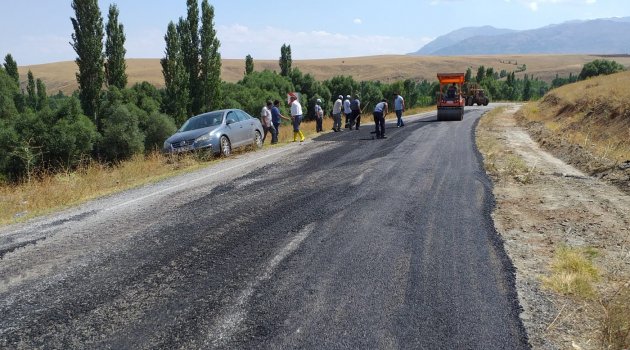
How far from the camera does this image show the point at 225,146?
1523 centimetres

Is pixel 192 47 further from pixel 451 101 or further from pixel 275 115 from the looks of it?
pixel 451 101

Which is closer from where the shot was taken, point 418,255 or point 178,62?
point 418,255

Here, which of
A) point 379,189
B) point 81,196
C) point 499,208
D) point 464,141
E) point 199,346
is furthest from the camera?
point 464,141

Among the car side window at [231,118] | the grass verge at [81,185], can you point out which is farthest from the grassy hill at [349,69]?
the grass verge at [81,185]

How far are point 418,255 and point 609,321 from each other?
2.06 metres

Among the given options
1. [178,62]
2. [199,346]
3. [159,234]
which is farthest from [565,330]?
[178,62]

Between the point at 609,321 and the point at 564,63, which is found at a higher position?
the point at 564,63

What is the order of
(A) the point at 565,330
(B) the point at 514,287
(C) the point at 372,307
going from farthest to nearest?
1. (B) the point at 514,287
2. (C) the point at 372,307
3. (A) the point at 565,330

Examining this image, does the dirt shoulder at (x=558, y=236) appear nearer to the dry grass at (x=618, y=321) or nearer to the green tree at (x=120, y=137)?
the dry grass at (x=618, y=321)

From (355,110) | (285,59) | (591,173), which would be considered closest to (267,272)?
(591,173)

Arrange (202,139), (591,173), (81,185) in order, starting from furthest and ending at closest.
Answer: (202,139) < (591,173) < (81,185)

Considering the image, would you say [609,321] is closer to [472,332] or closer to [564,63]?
[472,332]

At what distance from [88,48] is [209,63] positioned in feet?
26.4

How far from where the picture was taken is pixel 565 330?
401 cm
